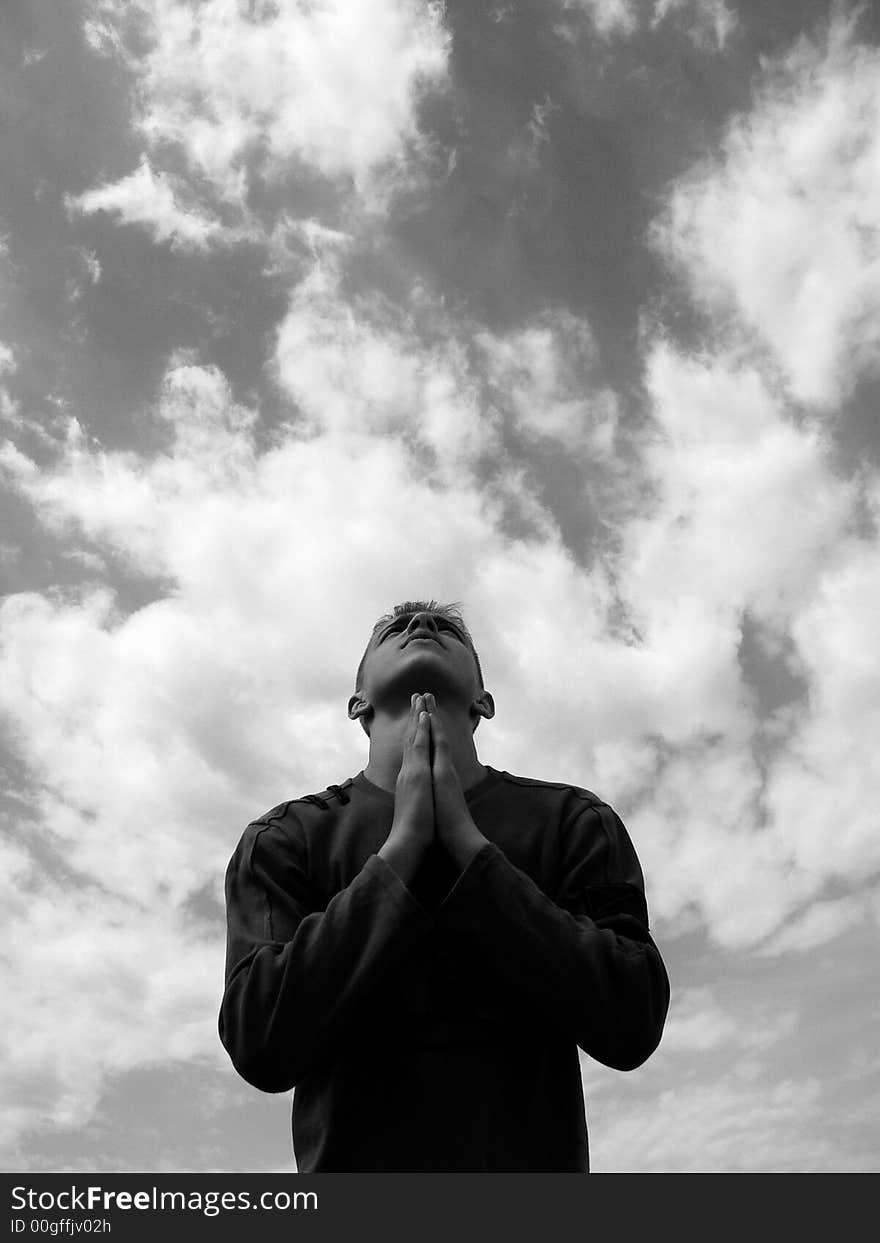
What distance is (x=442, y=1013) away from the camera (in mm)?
4188

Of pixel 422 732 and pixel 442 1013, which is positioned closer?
pixel 442 1013

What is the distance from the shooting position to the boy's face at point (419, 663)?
5418 mm

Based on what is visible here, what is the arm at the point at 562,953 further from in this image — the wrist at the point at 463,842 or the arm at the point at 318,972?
the arm at the point at 318,972

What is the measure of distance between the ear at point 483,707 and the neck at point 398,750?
0.85ft

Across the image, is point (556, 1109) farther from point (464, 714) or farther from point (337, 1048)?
point (464, 714)

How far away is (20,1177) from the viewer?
13.9ft

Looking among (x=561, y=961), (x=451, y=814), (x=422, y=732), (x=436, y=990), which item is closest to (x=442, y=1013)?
(x=436, y=990)

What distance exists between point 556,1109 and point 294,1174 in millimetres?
1099

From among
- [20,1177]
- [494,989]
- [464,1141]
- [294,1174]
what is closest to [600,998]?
[494,989]

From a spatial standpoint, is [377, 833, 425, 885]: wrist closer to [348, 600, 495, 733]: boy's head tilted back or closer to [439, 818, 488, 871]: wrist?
[439, 818, 488, 871]: wrist

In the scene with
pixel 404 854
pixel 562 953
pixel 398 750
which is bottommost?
pixel 562 953

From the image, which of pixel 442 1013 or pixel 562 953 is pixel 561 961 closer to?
pixel 562 953

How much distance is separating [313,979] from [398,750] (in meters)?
1.56

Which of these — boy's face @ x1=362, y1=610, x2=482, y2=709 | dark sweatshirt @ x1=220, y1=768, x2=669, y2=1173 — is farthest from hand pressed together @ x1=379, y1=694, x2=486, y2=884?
boy's face @ x1=362, y1=610, x2=482, y2=709
